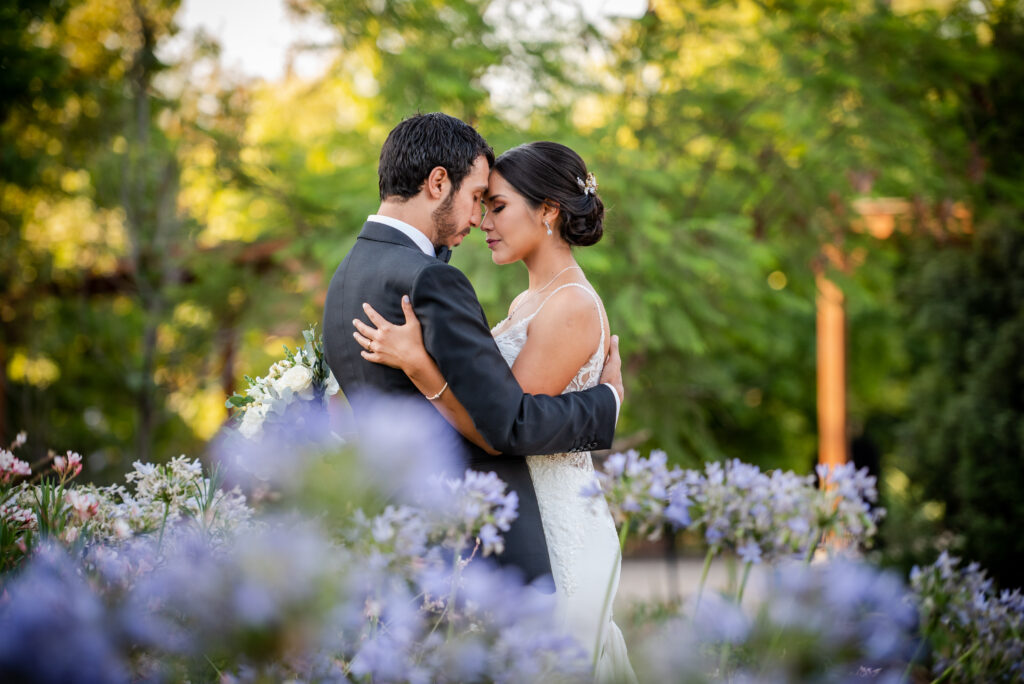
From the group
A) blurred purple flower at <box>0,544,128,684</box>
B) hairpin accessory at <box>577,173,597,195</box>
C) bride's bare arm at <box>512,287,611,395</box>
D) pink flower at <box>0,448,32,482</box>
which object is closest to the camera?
blurred purple flower at <box>0,544,128,684</box>

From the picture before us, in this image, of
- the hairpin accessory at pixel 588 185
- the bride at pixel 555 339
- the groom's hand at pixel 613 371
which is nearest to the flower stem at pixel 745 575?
the bride at pixel 555 339

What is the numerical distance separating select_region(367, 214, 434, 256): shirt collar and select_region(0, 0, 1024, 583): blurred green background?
122 inches

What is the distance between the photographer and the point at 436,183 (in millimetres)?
2676

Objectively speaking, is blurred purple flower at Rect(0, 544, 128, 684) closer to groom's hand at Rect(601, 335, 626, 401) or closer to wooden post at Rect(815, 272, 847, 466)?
groom's hand at Rect(601, 335, 626, 401)

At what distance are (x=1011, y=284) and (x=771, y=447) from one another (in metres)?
6.99

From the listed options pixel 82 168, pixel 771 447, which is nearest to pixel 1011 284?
pixel 771 447

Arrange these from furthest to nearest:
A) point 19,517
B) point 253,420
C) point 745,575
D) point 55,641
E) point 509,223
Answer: point 509,223 → point 253,420 → point 19,517 → point 745,575 → point 55,641

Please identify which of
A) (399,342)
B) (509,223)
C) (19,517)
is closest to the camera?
(19,517)

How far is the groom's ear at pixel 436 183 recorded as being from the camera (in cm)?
266

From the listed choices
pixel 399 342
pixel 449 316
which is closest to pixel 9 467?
pixel 399 342

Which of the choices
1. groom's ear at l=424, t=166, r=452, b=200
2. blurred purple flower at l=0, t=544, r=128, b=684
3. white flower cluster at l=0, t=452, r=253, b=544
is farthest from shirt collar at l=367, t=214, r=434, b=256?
blurred purple flower at l=0, t=544, r=128, b=684

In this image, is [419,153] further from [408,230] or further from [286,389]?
[286,389]

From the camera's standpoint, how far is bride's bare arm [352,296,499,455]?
238 centimetres

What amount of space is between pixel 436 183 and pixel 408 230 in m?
0.19
